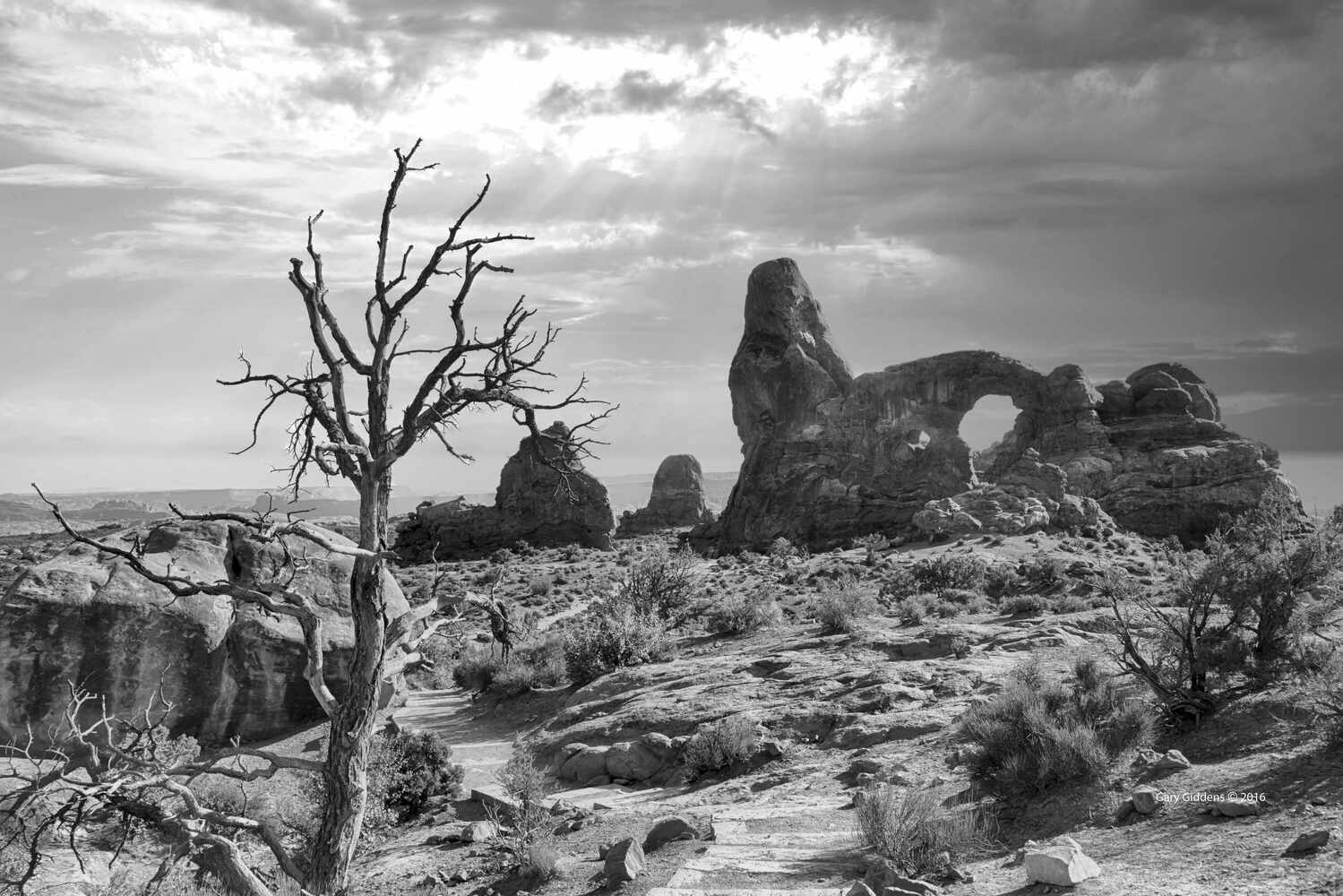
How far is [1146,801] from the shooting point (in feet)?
26.3

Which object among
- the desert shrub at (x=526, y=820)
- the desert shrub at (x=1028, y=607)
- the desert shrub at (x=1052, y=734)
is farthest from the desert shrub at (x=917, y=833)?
the desert shrub at (x=1028, y=607)

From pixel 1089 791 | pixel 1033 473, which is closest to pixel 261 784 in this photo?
pixel 1089 791

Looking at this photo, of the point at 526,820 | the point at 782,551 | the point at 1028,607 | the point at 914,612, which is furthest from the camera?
the point at 782,551

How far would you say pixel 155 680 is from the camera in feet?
48.9

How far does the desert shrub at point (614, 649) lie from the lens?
18.6 metres

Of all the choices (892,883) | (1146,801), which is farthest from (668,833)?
(1146,801)

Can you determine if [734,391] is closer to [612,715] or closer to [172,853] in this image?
[612,715]

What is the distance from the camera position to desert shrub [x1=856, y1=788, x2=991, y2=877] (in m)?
7.64

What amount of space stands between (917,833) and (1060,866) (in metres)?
1.33

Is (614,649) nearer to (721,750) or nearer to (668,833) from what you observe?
(721,750)

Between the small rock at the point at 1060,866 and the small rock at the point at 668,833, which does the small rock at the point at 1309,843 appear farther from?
the small rock at the point at 668,833

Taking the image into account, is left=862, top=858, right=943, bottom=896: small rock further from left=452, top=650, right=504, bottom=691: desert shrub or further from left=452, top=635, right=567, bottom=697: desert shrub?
left=452, top=650, right=504, bottom=691: desert shrub

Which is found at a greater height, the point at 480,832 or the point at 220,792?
the point at 220,792

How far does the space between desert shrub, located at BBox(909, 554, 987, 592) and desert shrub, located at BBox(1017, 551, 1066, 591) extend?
132cm
